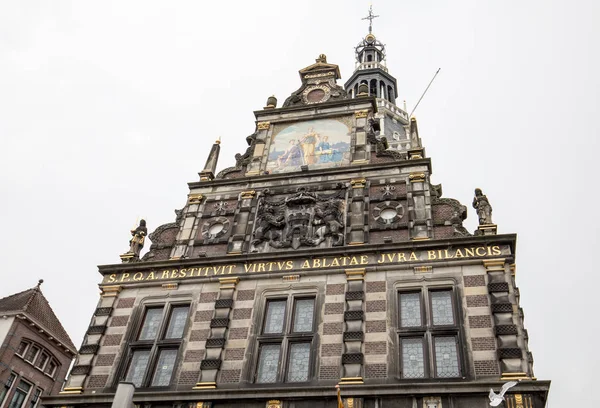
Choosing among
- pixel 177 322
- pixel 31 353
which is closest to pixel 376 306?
pixel 177 322

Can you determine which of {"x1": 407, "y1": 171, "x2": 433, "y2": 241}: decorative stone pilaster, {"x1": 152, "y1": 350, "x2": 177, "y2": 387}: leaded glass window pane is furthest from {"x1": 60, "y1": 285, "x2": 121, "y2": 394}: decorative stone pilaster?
{"x1": 407, "y1": 171, "x2": 433, "y2": 241}: decorative stone pilaster

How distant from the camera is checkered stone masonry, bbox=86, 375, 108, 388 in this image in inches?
663

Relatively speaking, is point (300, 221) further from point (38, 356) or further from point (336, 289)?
point (38, 356)

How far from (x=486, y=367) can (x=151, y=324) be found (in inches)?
415

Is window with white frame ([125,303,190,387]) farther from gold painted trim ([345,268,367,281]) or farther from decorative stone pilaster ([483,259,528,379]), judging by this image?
decorative stone pilaster ([483,259,528,379])

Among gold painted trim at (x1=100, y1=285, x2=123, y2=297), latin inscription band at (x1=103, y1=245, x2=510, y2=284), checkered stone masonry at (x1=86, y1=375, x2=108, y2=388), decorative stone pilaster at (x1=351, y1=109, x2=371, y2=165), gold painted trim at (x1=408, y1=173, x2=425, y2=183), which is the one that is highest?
decorative stone pilaster at (x1=351, y1=109, x2=371, y2=165)

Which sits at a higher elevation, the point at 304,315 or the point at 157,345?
the point at 304,315

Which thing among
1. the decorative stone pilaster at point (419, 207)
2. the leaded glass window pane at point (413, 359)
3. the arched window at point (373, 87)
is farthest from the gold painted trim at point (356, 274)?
the arched window at point (373, 87)

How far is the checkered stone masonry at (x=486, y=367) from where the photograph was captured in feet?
46.1

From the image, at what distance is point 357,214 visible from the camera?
18.8 meters

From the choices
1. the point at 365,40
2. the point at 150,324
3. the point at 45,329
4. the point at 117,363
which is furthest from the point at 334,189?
the point at 365,40

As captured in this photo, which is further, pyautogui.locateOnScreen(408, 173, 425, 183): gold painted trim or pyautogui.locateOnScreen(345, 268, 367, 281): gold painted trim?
pyautogui.locateOnScreen(408, 173, 425, 183): gold painted trim

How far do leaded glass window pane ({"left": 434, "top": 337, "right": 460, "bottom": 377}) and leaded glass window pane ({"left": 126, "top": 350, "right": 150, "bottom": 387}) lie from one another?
8.85 meters

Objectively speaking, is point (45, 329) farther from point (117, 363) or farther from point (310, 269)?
point (310, 269)
